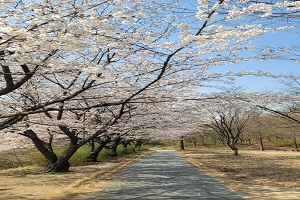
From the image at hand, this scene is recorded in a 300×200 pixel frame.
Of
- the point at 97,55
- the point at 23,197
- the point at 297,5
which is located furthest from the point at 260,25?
the point at 23,197

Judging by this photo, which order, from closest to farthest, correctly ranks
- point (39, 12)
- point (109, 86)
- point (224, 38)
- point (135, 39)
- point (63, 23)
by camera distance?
point (39, 12)
point (63, 23)
point (224, 38)
point (135, 39)
point (109, 86)

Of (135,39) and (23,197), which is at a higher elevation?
(135,39)

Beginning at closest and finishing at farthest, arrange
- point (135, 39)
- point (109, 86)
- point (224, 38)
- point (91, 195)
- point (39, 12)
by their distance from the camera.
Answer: point (39, 12), point (224, 38), point (135, 39), point (91, 195), point (109, 86)

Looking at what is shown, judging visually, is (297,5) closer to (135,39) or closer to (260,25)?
(260,25)

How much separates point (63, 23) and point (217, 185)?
6.27 m

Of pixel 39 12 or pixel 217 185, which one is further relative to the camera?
pixel 217 185

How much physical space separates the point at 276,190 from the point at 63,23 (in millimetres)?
6443

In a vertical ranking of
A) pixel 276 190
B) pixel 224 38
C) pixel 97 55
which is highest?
→ pixel 97 55

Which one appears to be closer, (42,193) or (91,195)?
(91,195)

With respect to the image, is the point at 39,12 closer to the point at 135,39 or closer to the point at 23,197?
the point at 135,39

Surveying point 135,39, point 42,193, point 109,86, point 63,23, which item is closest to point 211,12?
point 135,39

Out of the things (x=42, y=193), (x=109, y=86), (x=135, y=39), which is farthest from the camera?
(x=109, y=86)

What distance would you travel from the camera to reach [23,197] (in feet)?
22.7

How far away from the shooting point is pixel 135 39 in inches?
207
